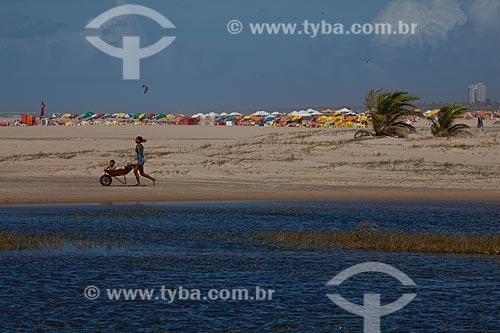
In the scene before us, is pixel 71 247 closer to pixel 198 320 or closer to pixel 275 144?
pixel 198 320

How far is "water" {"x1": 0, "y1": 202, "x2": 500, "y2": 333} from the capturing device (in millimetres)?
11602

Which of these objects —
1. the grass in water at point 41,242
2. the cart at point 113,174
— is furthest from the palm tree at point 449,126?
the grass in water at point 41,242

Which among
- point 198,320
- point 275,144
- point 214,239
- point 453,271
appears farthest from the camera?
point 275,144

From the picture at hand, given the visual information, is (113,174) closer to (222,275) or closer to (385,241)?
(385,241)

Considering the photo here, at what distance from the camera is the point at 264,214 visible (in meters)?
23.2

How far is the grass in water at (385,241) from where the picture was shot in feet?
57.0

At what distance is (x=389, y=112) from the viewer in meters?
42.0

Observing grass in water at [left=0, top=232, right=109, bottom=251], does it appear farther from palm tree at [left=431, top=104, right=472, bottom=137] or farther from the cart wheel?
palm tree at [left=431, top=104, right=472, bottom=137]

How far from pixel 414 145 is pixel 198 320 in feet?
92.4

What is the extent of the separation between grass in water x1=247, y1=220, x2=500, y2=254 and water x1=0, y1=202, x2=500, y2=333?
1.68 feet

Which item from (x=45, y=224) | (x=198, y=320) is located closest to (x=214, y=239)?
(x=45, y=224)

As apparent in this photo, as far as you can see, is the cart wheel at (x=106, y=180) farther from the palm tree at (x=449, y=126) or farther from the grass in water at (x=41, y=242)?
the palm tree at (x=449, y=126)

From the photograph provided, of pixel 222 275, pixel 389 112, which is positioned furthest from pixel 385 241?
pixel 389 112

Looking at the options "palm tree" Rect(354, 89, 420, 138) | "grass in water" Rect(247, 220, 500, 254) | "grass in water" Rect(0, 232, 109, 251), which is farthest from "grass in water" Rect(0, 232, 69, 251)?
"palm tree" Rect(354, 89, 420, 138)
